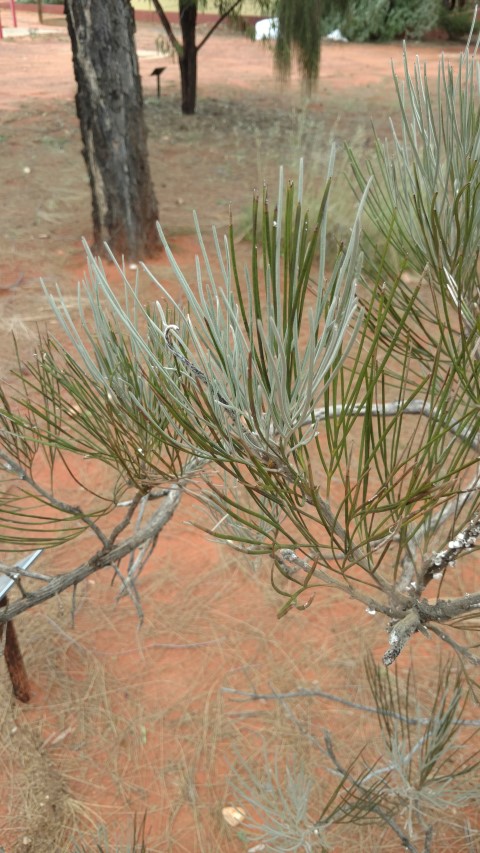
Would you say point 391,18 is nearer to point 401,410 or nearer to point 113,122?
point 113,122

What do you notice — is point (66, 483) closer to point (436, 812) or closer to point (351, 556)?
point (436, 812)

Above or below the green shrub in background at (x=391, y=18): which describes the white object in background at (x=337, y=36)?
below

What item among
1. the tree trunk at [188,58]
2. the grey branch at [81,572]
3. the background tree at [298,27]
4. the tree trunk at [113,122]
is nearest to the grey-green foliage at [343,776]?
the grey branch at [81,572]

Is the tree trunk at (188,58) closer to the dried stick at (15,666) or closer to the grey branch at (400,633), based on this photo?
the dried stick at (15,666)

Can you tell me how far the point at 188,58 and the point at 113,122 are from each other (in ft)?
15.5

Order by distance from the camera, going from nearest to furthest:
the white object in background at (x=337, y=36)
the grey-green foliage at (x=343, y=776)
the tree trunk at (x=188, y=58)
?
the grey-green foliage at (x=343, y=776) < the tree trunk at (x=188, y=58) < the white object in background at (x=337, y=36)

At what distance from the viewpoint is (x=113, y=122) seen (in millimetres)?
4332

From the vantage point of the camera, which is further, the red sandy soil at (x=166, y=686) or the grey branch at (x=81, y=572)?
the red sandy soil at (x=166, y=686)

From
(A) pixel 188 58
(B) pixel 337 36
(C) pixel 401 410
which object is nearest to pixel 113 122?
(C) pixel 401 410

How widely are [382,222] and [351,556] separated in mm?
577

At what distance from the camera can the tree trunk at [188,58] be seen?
8.09 metres

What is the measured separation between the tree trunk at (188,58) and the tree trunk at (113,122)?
4.27 m

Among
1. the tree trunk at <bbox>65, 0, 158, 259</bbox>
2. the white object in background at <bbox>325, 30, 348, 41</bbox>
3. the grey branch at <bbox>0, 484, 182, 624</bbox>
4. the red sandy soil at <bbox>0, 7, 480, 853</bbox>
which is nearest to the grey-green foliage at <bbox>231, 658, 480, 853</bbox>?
the red sandy soil at <bbox>0, 7, 480, 853</bbox>

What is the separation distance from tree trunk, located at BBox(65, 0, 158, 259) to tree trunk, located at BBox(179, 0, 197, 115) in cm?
427
